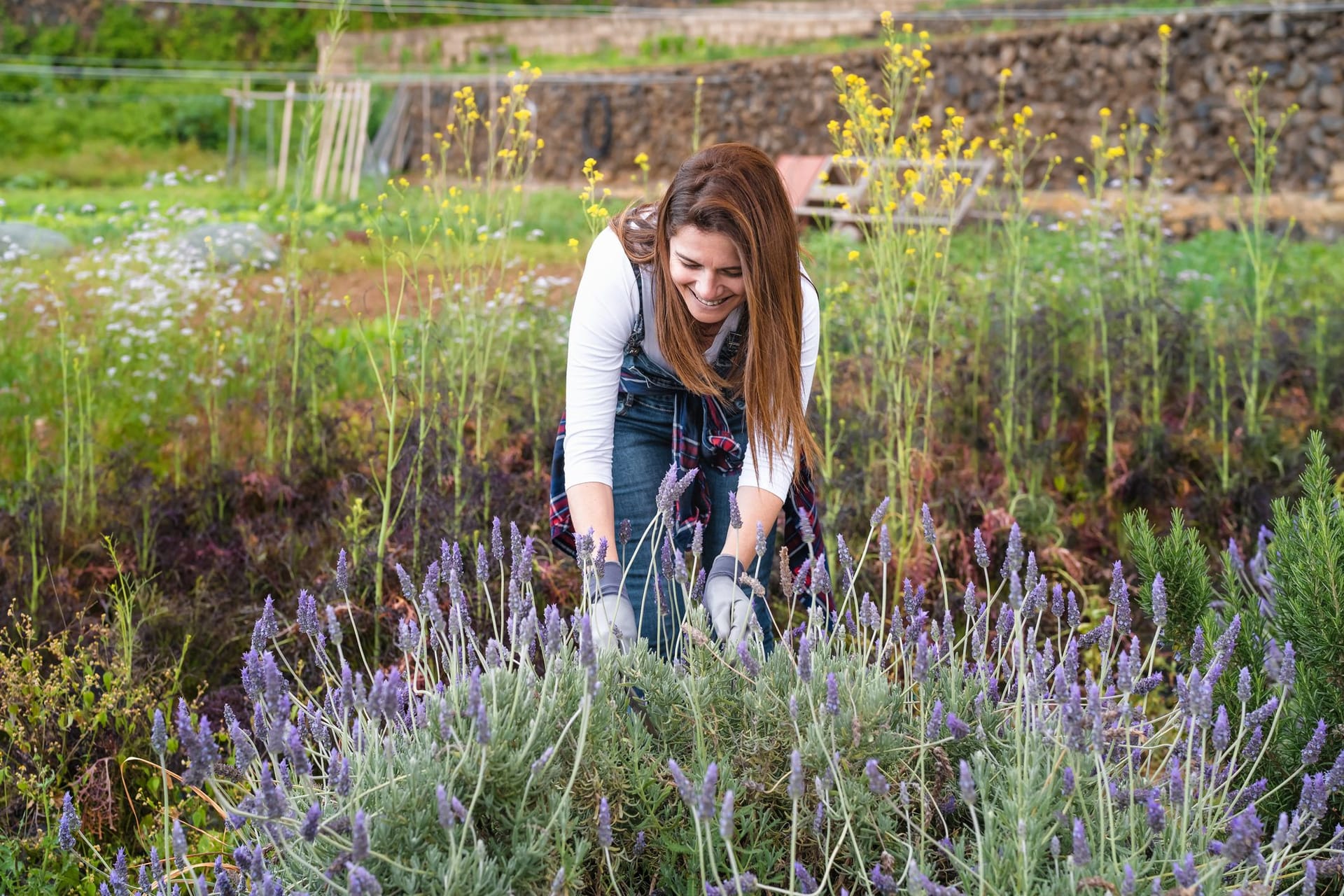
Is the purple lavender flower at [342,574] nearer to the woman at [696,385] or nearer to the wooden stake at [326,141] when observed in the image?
the woman at [696,385]

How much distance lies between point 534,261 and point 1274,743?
20.9ft

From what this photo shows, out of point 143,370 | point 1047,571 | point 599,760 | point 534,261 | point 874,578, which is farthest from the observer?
point 534,261

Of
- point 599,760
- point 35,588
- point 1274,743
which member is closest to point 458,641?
point 599,760

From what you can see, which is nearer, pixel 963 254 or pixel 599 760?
pixel 599 760

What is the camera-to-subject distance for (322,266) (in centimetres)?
713

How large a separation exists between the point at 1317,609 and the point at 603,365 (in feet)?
4.38

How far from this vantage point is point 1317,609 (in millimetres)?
1818

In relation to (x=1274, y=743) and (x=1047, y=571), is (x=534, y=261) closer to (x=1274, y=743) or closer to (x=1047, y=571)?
(x=1047, y=571)

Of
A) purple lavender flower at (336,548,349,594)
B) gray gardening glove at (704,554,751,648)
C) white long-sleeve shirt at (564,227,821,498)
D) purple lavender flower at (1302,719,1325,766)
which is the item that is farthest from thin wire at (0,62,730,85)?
purple lavender flower at (1302,719,1325,766)

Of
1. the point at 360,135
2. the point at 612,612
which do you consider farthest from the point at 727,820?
the point at 360,135

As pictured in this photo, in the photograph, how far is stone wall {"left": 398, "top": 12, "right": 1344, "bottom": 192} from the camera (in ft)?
32.0

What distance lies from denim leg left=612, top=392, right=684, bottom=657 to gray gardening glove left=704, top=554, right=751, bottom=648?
289 millimetres

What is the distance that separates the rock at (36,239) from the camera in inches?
280

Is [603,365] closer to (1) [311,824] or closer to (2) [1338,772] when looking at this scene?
(1) [311,824]
